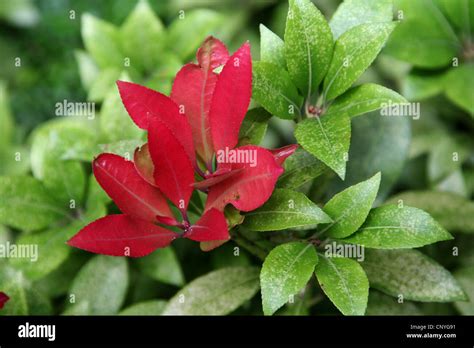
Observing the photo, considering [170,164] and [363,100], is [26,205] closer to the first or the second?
[170,164]

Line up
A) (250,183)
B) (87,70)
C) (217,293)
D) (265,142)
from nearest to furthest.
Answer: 1. (250,183)
2. (217,293)
3. (87,70)
4. (265,142)

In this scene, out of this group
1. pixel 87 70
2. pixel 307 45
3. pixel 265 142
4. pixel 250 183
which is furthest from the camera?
pixel 265 142

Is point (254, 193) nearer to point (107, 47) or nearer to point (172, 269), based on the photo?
point (172, 269)

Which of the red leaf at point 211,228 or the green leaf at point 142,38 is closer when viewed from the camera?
the red leaf at point 211,228

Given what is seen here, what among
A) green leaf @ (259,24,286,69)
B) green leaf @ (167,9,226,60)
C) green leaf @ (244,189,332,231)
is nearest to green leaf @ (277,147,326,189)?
green leaf @ (244,189,332,231)

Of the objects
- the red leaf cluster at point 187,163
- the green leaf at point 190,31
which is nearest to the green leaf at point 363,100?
the red leaf cluster at point 187,163

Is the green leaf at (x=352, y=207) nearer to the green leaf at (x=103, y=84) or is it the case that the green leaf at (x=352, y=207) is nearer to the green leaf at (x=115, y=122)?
the green leaf at (x=115, y=122)

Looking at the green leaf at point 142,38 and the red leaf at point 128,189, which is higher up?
the green leaf at point 142,38

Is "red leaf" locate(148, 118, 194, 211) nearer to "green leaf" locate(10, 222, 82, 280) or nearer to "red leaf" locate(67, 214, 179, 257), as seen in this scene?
"red leaf" locate(67, 214, 179, 257)

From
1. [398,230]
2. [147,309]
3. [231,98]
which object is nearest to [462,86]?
[398,230]
